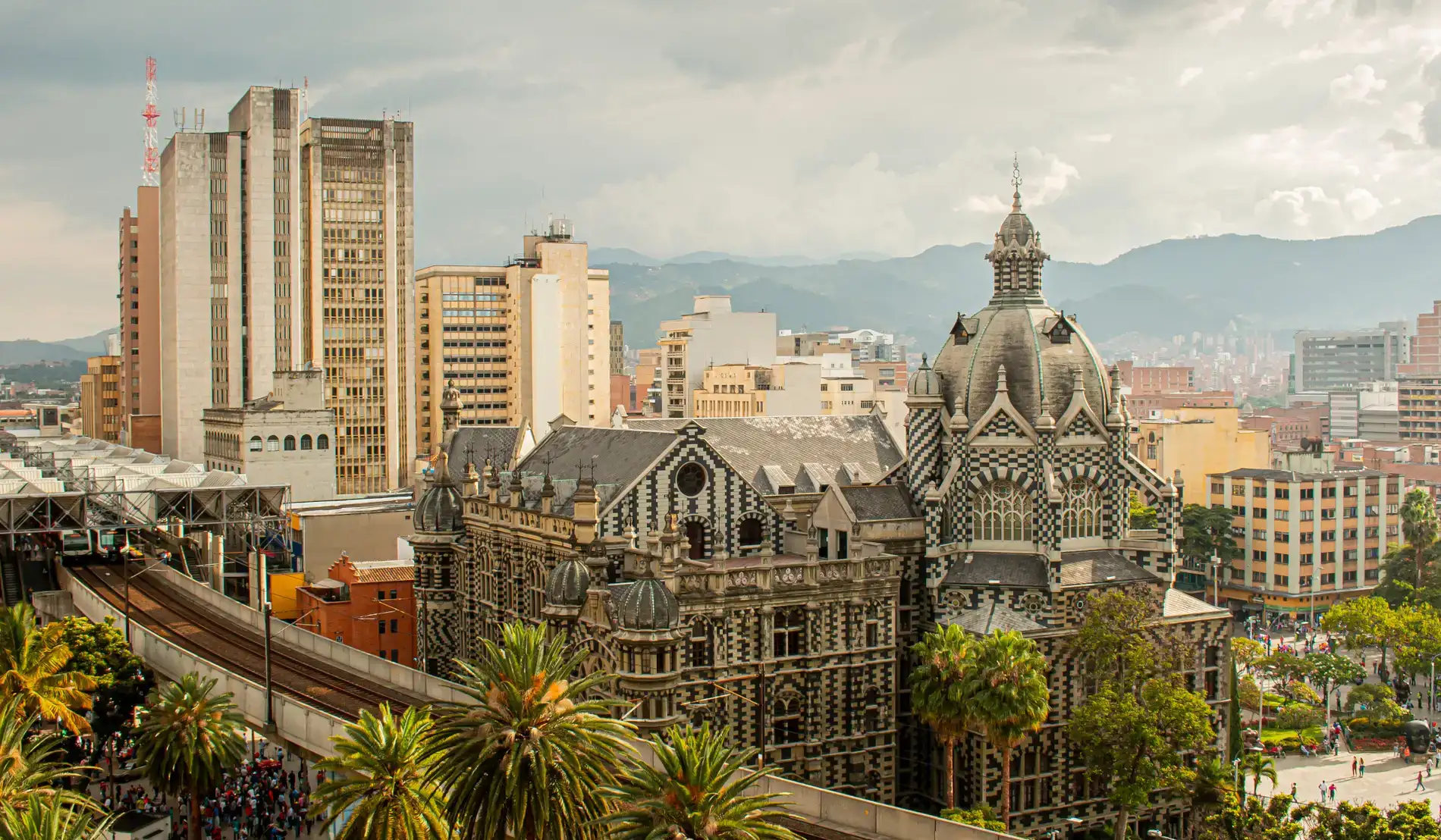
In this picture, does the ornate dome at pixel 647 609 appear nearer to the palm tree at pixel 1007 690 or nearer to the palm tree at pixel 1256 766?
the palm tree at pixel 1007 690

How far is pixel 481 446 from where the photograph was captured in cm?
11925

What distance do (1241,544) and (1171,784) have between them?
9541 cm

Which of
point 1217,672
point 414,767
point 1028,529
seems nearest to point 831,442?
point 1028,529

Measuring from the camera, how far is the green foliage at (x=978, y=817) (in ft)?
248

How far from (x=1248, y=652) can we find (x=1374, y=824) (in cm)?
4860

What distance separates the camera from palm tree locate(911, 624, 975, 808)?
77.8 meters

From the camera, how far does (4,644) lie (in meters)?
84.2

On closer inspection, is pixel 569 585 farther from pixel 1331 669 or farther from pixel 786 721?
pixel 1331 669

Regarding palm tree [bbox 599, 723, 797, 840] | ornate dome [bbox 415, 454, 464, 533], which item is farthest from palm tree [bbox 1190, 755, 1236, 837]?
ornate dome [bbox 415, 454, 464, 533]

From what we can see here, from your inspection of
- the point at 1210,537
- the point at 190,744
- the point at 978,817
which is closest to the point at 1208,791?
the point at 978,817

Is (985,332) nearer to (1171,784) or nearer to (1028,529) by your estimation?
(1028,529)

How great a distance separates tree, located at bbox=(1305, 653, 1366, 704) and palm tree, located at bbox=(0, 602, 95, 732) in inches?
3616

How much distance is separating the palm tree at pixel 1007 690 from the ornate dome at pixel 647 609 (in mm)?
15684

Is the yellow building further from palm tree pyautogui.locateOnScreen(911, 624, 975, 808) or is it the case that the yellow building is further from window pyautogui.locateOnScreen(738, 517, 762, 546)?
palm tree pyautogui.locateOnScreen(911, 624, 975, 808)
